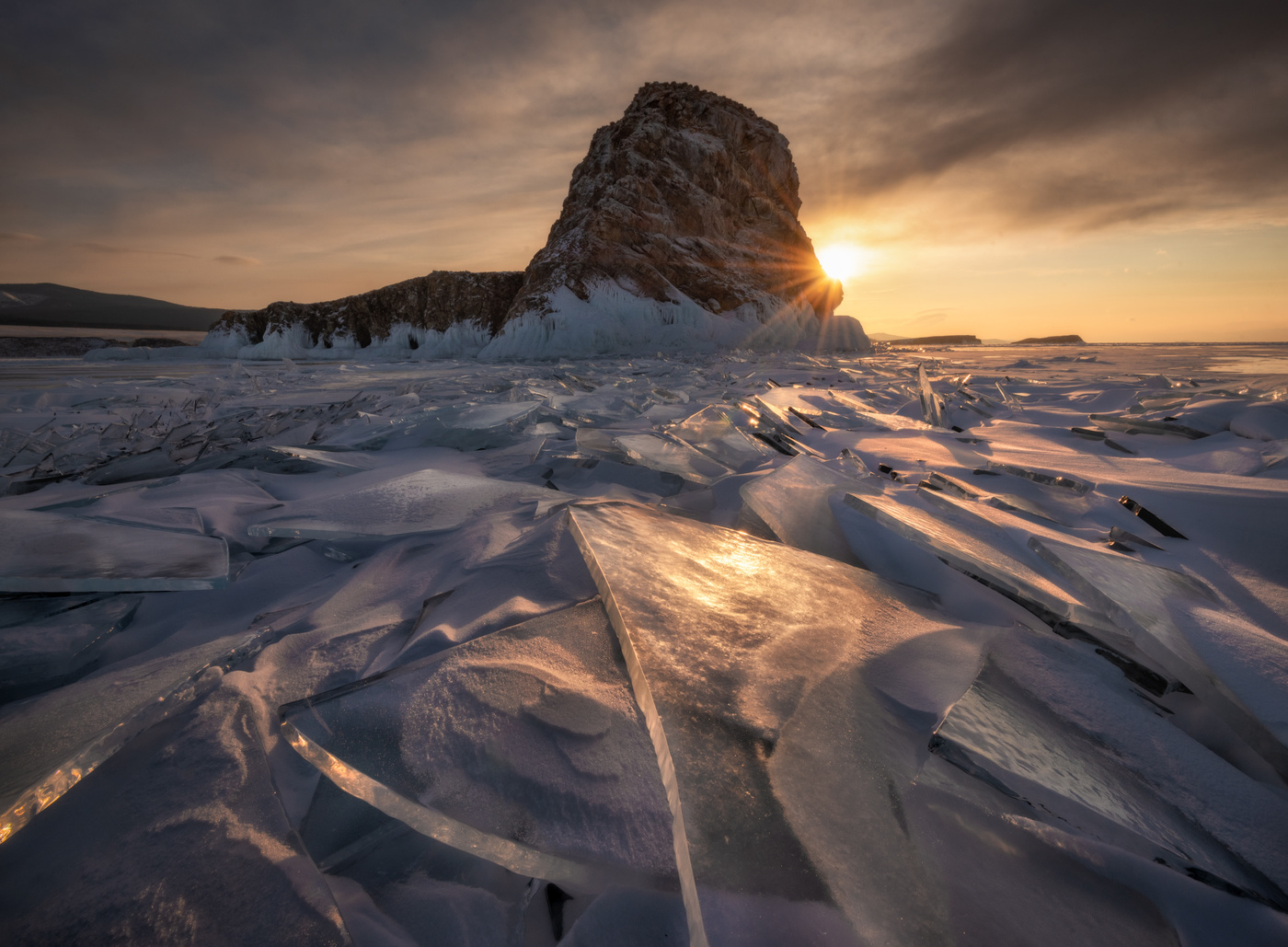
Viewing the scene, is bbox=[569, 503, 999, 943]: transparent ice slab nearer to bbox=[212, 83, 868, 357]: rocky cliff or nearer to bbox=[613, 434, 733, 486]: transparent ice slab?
bbox=[613, 434, 733, 486]: transparent ice slab

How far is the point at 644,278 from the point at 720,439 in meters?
12.9

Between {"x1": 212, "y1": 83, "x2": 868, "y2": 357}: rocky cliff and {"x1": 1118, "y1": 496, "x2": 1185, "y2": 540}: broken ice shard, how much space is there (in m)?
11.9

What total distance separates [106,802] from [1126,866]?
2.66 ft

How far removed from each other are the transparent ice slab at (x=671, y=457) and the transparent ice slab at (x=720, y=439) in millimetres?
58

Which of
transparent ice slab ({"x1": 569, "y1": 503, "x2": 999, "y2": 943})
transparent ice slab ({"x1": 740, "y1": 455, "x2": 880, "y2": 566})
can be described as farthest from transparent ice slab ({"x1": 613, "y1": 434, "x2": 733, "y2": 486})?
transparent ice slab ({"x1": 569, "y1": 503, "x2": 999, "y2": 943})

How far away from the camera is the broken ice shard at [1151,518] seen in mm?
913

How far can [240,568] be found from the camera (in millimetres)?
858

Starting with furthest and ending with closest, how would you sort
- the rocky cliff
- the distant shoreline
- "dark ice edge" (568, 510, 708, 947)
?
the distant shoreline, the rocky cliff, "dark ice edge" (568, 510, 708, 947)

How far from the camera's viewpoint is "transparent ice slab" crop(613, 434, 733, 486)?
51.1 inches

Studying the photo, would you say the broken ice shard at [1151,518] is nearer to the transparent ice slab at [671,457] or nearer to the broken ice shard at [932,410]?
the transparent ice slab at [671,457]

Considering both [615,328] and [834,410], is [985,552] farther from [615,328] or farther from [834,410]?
[615,328]

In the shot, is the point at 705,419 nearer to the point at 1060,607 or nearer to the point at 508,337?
the point at 1060,607

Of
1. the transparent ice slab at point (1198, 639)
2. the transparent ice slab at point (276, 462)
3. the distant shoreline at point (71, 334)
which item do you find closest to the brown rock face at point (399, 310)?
the distant shoreline at point (71, 334)

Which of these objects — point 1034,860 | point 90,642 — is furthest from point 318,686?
point 1034,860
